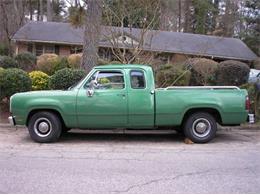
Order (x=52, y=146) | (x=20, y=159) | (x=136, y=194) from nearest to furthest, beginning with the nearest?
(x=136, y=194)
(x=20, y=159)
(x=52, y=146)

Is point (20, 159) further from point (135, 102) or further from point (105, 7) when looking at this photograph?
point (105, 7)

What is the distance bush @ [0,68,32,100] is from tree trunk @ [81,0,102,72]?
2.47 meters

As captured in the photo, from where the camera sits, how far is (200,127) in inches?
412

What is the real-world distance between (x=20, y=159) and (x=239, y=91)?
208 inches

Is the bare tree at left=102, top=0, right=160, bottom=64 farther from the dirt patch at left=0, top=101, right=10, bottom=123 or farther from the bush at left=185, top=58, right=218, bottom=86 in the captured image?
the bush at left=185, top=58, right=218, bottom=86

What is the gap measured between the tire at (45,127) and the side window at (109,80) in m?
1.12

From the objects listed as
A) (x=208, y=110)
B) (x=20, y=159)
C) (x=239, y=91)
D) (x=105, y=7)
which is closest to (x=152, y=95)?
(x=208, y=110)

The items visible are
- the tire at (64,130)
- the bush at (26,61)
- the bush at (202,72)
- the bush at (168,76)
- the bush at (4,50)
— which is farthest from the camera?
the bush at (4,50)

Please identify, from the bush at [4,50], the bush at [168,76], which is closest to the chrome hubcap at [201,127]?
the bush at [168,76]

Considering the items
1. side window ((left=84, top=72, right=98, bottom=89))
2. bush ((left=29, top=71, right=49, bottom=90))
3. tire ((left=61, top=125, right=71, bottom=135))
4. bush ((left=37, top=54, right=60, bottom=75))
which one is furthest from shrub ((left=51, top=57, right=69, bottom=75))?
side window ((left=84, top=72, right=98, bottom=89))

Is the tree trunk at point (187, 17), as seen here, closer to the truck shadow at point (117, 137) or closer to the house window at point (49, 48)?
the house window at point (49, 48)

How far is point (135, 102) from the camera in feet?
33.6

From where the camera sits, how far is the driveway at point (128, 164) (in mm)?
6434

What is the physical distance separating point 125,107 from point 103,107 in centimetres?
51
